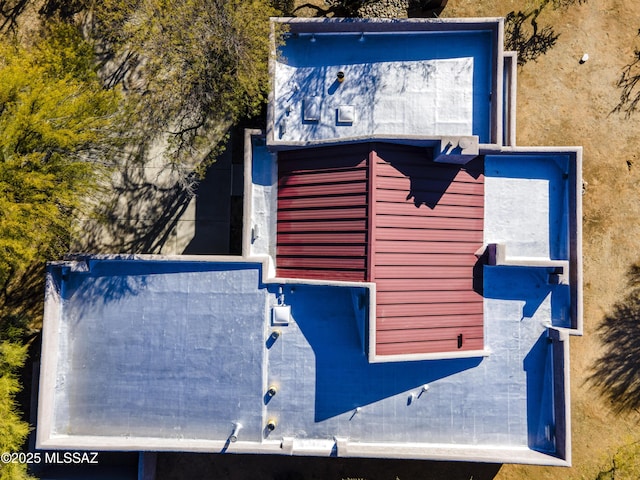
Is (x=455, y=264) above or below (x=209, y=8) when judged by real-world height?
below

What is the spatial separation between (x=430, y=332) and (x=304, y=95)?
1169 cm

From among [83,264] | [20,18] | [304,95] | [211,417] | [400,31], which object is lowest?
[211,417]

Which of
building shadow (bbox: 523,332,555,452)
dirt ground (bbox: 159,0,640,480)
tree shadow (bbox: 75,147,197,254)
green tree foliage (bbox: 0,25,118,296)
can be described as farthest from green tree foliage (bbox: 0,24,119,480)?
building shadow (bbox: 523,332,555,452)

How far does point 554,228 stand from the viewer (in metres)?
17.7

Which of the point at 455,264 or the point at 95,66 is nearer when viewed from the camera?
the point at 455,264

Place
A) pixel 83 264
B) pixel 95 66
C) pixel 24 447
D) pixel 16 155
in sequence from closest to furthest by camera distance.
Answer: pixel 16 155, pixel 83 264, pixel 24 447, pixel 95 66

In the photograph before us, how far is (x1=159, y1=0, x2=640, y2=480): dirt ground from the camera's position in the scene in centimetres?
2180

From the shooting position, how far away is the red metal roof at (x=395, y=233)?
16281mm

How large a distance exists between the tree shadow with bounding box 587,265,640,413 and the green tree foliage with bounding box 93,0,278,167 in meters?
21.8

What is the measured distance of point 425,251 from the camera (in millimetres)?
16844

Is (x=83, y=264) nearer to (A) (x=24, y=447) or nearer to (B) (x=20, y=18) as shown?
(A) (x=24, y=447)

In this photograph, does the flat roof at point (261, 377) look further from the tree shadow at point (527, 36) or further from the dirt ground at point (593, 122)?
the tree shadow at point (527, 36)

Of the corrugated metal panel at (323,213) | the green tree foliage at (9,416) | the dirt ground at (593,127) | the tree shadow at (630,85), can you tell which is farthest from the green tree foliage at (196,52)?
the tree shadow at (630,85)

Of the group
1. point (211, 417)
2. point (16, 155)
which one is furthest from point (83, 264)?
point (211, 417)
